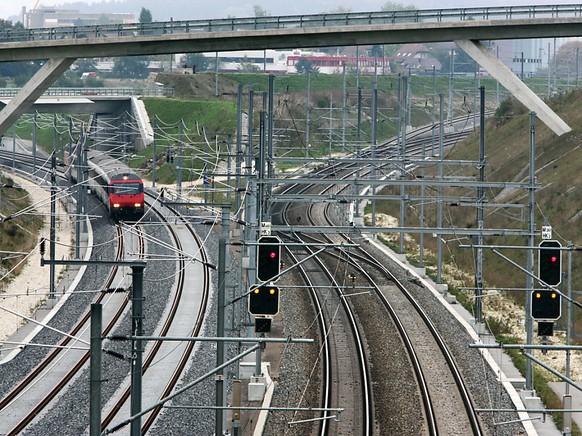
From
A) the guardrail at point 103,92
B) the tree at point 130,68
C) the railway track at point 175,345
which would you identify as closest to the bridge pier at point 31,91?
the railway track at point 175,345

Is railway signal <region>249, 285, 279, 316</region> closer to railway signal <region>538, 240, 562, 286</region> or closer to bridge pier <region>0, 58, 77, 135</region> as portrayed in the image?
railway signal <region>538, 240, 562, 286</region>

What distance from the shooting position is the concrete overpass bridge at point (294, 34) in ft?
107

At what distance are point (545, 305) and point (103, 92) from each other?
95.0 m

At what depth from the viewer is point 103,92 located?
382ft

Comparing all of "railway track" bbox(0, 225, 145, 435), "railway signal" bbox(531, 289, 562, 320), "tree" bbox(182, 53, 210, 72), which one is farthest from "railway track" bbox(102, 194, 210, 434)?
"tree" bbox(182, 53, 210, 72)

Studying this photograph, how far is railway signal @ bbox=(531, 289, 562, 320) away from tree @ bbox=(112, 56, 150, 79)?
528 ft

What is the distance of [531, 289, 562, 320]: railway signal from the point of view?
26.1 m

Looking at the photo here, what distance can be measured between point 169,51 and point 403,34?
25.5 ft

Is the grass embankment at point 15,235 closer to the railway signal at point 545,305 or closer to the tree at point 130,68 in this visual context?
the railway signal at point 545,305

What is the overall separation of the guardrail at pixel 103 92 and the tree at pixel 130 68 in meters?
60.4

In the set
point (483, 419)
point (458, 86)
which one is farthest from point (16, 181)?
point (458, 86)

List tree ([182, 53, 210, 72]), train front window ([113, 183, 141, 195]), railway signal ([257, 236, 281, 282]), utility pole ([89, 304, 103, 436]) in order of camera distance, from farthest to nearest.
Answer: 1. tree ([182, 53, 210, 72])
2. train front window ([113, 183, 141, 195])
3. railway signal ([257, 236, 281, 282])
4. utility pole ([89, 304, 103, 436])

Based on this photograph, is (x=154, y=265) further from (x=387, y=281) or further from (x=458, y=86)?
(x=458, y=86)

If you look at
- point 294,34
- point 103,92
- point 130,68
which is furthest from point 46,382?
point 130,68
